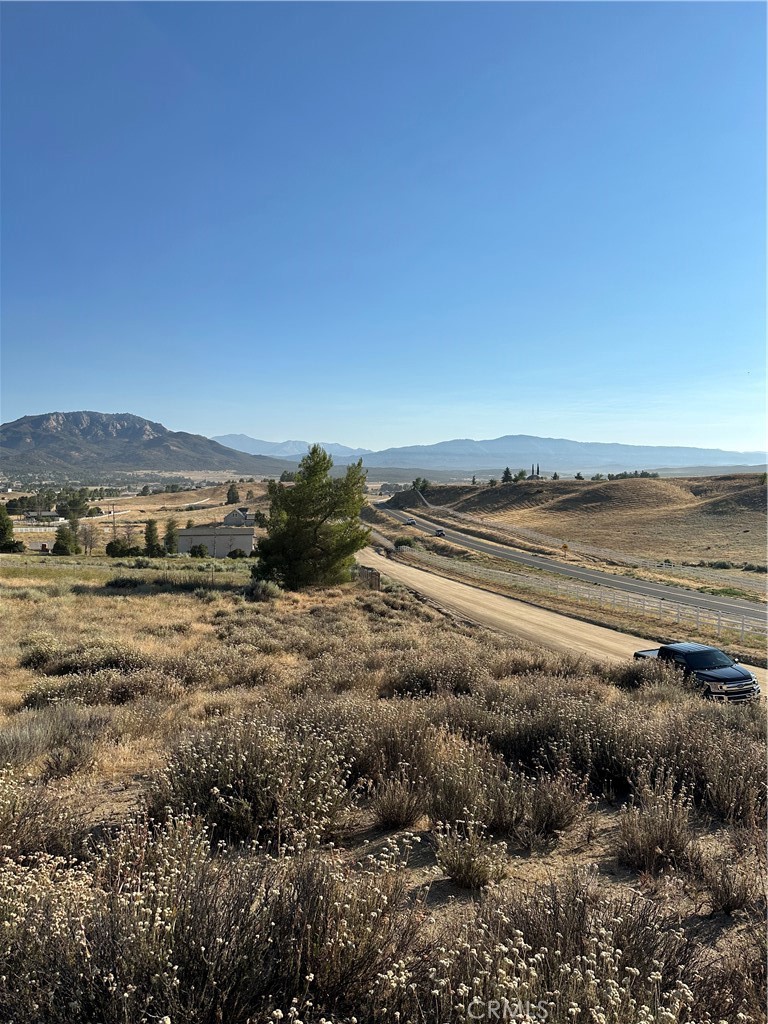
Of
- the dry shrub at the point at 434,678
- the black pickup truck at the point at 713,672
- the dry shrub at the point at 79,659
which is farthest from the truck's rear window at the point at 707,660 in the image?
the dry shrub at the point at 79,659

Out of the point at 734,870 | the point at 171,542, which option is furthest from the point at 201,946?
the point at 171,542

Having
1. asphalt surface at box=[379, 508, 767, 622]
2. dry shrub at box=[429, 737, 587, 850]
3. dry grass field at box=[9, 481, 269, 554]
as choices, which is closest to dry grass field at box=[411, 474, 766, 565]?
asphalt surface at box=[379, 508, 767, 622]

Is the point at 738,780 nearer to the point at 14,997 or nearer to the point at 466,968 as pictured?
the point at 466,968

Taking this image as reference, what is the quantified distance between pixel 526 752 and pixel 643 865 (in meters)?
2.54

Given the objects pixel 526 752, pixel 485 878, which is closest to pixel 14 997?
pixel 485 878

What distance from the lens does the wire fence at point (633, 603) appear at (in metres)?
26.7

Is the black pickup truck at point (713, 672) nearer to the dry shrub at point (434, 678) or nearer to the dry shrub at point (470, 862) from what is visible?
the dry shrub at point (434, 678)

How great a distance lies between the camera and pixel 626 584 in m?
44.0

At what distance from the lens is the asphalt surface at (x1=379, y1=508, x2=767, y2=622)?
113 ft

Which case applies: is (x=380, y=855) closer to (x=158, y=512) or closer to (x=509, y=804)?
(x=509, y=804)

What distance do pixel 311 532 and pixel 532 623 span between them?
566 inches

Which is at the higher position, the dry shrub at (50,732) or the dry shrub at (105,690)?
the dry shrub at (50,732)

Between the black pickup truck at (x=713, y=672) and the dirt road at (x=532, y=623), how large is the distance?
4119 mm

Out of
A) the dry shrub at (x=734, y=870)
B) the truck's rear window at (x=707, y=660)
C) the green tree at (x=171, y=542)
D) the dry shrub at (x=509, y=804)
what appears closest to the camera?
the dry shrub at (x=734, y=870)
